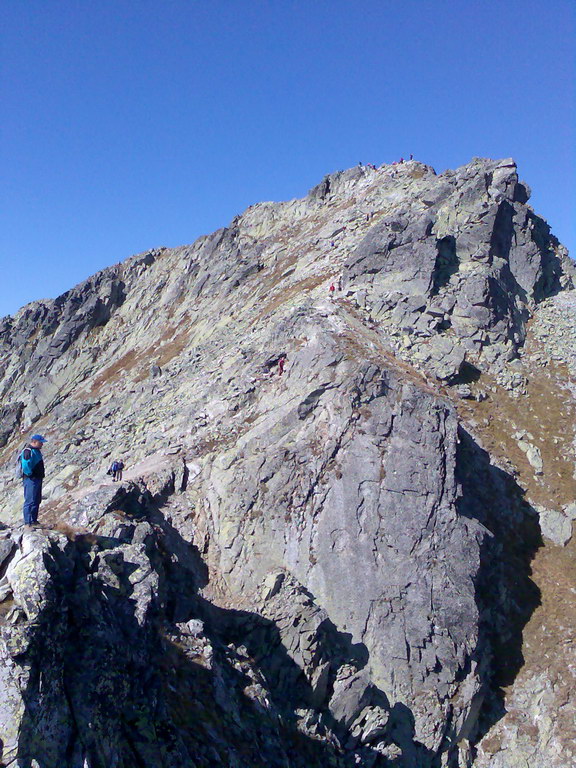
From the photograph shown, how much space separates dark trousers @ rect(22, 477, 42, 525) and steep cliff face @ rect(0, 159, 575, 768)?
57 cm

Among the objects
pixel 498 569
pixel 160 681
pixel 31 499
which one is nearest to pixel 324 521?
pixel 498 569

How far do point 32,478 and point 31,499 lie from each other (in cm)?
50

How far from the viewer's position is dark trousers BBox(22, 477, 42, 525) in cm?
1287

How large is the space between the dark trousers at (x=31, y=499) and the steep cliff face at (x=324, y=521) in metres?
0.57

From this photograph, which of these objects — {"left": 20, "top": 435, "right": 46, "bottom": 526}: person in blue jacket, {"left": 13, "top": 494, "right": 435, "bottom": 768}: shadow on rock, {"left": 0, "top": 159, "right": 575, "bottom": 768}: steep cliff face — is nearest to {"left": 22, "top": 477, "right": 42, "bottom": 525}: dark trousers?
{"left": 20, "top": 435, "right": 46, "bottom": 526}: person in blue jacket

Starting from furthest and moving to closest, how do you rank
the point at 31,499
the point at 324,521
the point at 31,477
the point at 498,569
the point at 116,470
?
1. the point at 116,470
2. the point at 498,569
3. the point at 324,521
4. the point at 31,477
5. the point at 31,499

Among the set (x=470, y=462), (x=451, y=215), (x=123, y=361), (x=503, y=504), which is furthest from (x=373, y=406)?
(x=123, y=361)

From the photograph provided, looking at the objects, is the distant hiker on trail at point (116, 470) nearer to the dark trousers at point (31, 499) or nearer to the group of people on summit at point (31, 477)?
the group of people on summit at point (31, 477)

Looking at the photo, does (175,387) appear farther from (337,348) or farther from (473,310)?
(473,310)

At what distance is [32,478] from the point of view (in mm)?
13266

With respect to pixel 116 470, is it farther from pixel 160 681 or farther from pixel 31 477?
pixel 160 681

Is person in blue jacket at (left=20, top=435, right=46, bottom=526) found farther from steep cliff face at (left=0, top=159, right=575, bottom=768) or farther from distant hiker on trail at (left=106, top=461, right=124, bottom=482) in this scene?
distant hiker on trail at (left=106, top=461, right=124, bottom=482)

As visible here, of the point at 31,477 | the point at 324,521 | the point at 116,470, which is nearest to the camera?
the point at 31,477

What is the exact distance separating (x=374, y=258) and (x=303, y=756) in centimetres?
3296
